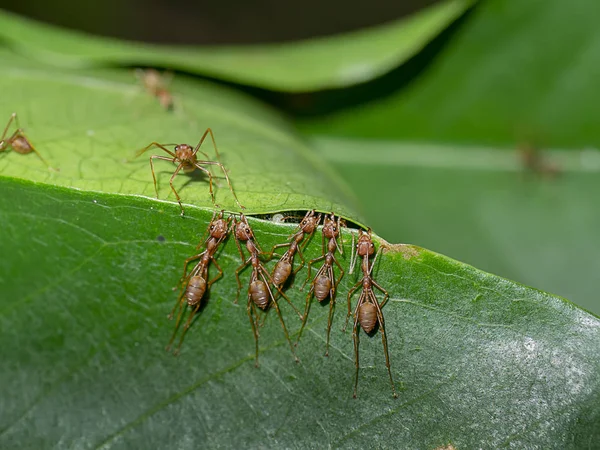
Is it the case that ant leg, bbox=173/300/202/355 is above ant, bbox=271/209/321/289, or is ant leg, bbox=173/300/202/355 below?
below

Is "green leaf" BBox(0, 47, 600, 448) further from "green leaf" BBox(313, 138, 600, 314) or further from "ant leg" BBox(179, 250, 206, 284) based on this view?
"green leaf" BBox(313, 138, 600, 314)

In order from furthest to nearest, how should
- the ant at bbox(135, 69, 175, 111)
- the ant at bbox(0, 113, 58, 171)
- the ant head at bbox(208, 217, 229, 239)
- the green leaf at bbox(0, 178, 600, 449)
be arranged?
1. the ant at bbox(135, 69, 175, 111)
2. the ant at bbox(0, 113, 58, 171)
3. the ant head at bbox(208, 217, 229, 239)
4. the green leaf at bbox(0, 178, 600, 449)

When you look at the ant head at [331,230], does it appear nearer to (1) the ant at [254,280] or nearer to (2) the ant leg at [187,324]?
(1) the ant at [254,280]

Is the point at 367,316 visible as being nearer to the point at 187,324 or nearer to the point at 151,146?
the point at 187,324

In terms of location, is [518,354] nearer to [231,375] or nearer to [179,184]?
[231,375]

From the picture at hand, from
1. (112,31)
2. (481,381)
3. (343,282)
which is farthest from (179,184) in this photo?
(112,31)

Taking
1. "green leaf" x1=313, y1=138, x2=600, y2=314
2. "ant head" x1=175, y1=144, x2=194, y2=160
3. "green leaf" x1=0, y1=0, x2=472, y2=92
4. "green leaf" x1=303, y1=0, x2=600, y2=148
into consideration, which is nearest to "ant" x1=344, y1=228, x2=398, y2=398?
"ant head" x1=175, y1=144, x2=194, y2=160

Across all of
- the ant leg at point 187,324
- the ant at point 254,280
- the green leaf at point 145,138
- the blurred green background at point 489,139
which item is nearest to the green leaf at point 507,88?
the blurred green background at point 489,139
